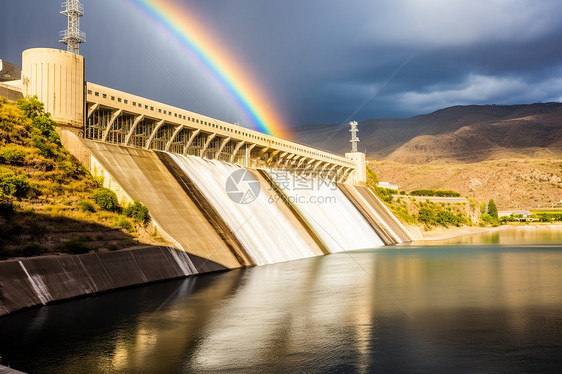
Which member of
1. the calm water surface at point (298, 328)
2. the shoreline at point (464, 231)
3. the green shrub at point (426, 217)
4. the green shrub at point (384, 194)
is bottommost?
the shoreline at point (464, 231)

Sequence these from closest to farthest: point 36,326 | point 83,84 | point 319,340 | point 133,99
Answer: point 319,340, point 36,326, point 83,84, point 133,99

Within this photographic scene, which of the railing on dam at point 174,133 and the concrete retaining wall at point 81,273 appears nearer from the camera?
the concrete retaining wall at point 81,273

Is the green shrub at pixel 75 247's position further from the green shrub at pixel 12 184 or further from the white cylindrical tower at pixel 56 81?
the white cylindrical tower at pixel 56 81

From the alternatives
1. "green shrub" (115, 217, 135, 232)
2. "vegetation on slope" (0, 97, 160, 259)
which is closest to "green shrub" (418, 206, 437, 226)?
"vegetation on slope" (0, 97, 160, 259)

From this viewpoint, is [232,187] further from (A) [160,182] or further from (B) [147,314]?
(B) [147,314]

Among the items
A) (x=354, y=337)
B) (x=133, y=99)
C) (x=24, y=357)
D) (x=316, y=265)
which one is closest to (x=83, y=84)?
(x=133, y=99)

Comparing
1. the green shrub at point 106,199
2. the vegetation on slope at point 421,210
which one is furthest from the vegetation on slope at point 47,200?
the vegetation on slope at point 421,210


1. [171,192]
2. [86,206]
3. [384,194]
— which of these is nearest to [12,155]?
[86,206]
